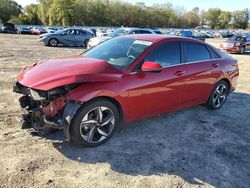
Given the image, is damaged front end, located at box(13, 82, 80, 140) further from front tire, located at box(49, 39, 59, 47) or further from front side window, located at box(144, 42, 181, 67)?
front tire, located at box(49, 39, 59, 47)

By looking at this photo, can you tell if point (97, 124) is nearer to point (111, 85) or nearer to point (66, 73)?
point (111, 85)

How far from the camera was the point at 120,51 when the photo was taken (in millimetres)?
5227

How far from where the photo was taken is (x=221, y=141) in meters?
5.12

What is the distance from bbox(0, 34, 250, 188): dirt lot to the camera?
3.75 m

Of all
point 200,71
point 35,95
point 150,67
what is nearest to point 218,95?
point 200,71

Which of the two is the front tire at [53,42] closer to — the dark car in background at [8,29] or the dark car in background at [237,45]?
the dark car in background at [237,45]

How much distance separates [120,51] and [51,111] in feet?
5.64

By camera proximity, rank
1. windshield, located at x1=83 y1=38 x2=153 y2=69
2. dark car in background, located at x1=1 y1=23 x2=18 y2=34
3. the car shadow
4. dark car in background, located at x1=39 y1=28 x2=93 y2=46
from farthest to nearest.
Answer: dark car in background, located at x1=1 y1=23 x2=18 y2=34 → dark car in background, located at x1=39 y1=28 x2=93 y2=46 → windshield, located at x1=83 y1=38 x2=153 y2=69 → the car shadow

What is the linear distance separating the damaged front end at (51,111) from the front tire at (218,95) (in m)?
3.51

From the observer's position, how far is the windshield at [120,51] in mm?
4936

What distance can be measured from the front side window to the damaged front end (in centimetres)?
155

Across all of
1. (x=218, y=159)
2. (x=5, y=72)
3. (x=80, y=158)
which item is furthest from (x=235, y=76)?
(x=5, y=72)

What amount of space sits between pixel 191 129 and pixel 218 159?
1160 mm

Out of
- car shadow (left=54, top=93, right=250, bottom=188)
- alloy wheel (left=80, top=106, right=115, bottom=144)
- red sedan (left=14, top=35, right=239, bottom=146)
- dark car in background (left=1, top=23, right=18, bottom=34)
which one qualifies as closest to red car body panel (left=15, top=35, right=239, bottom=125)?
red sedan (left=14, top=35, right=239, bottom=146)
